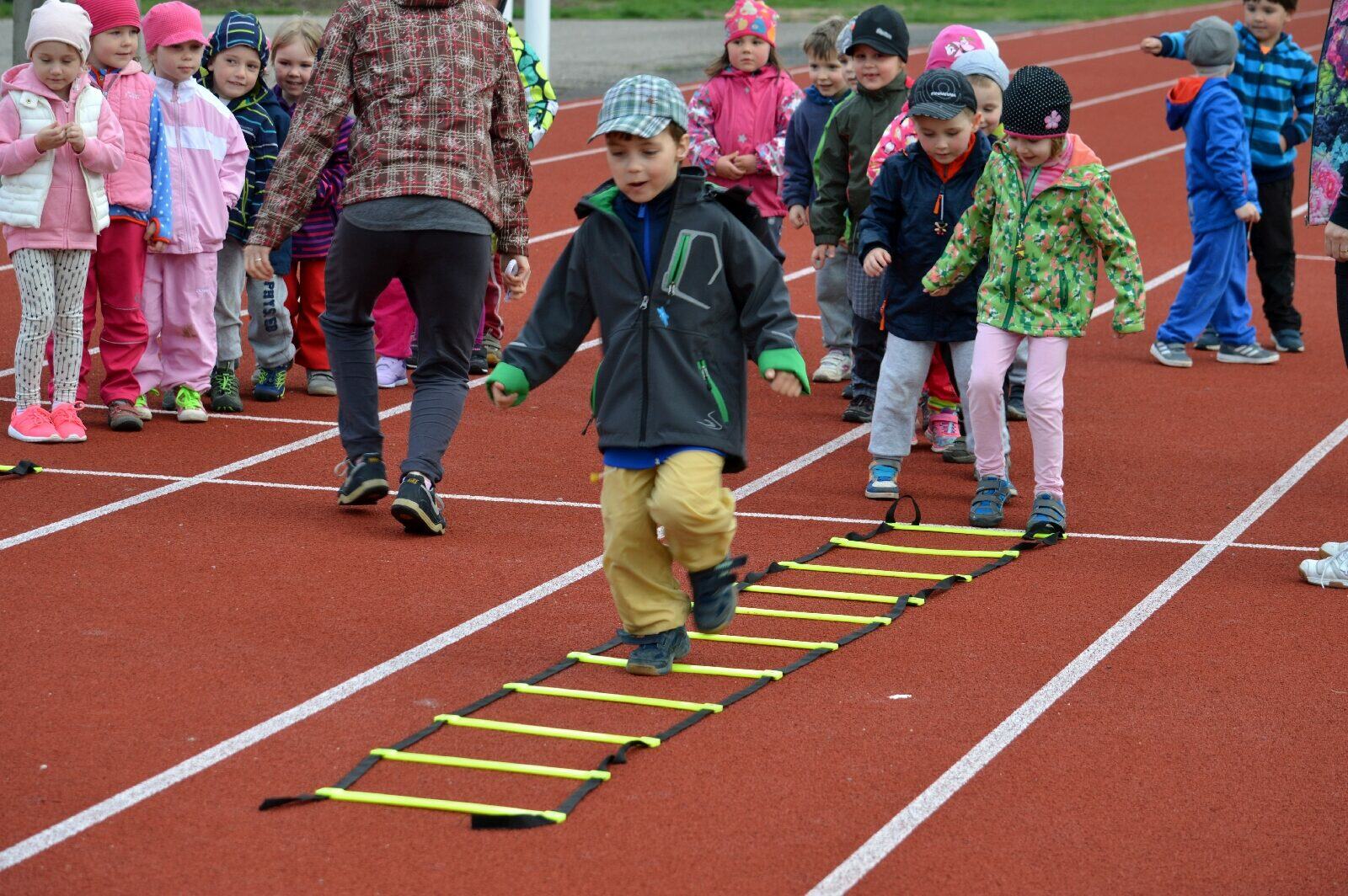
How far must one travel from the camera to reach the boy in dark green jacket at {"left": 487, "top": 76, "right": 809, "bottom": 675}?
5398 mm

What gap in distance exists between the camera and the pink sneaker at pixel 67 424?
8.53m

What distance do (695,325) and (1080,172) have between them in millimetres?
2313

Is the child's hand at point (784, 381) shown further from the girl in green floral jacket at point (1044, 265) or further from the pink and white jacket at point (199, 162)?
the pink and white jacket at point (199, 162)

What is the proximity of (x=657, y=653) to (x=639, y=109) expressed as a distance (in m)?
1.61

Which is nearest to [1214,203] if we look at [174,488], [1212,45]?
[1212,45]

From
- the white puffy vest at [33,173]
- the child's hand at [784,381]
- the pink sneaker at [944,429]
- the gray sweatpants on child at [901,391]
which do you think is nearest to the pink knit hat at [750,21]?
the pink sneaker at [944,429]

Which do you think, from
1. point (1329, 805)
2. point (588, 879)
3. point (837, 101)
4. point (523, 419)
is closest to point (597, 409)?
point (588, 879)

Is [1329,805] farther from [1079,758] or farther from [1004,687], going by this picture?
[1004,687]

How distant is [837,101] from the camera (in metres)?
9.94

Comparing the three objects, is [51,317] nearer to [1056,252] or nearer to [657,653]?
[657,653]

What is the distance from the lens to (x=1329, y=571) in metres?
6.59

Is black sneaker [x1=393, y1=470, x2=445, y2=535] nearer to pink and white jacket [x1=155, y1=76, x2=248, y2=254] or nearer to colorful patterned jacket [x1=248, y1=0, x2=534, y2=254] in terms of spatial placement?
colorful patterned jacket [x1=248, y1=0, x2=534, y2=254]

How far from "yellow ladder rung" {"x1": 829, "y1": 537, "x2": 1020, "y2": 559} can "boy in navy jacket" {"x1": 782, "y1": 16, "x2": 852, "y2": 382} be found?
2.75 m

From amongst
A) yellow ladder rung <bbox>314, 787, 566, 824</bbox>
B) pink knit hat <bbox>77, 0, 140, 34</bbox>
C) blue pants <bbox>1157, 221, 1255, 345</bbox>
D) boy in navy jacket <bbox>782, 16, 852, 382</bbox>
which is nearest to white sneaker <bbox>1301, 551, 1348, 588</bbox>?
yellow ladder rung <bbox>314, 787, 566, 824</bbox>
